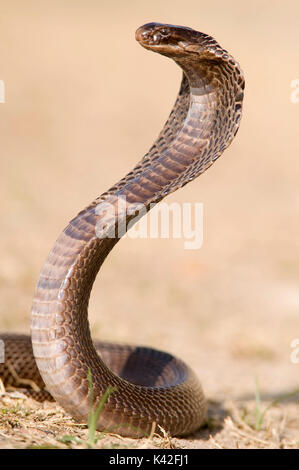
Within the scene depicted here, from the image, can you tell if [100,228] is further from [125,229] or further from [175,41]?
[175,41]

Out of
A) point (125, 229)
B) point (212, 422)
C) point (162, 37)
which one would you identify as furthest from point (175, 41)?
point (212, 422)

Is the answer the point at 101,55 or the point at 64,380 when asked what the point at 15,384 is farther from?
the point at 101,55

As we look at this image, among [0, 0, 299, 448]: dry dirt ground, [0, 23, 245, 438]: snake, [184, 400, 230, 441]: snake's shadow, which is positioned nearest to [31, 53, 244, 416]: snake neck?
[0, 23, 245, 438]: snake

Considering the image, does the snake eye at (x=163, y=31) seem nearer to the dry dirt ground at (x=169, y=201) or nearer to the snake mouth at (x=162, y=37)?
the snake mouth at (x=162, y=37)

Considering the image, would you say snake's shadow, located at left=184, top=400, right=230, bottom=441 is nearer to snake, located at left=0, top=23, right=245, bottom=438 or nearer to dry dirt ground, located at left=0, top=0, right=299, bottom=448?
dry dirt ground, located at left=0, top=0, right=299, bottom=448

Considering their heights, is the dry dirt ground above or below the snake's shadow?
above

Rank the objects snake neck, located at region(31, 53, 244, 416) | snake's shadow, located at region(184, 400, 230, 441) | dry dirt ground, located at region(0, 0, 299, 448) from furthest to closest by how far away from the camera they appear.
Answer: dry dirt ground, located at region(0, 0, 299, 448) → snake's shadow, located at region(184, 400, 230, 441) → snake neck, located at region(31, 53, 244, 416)
